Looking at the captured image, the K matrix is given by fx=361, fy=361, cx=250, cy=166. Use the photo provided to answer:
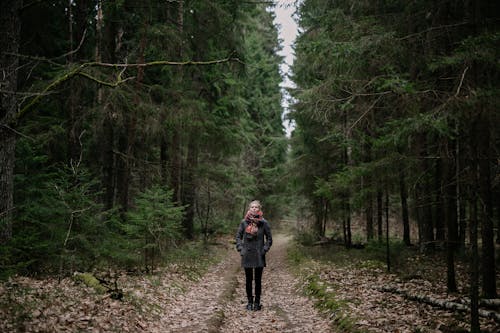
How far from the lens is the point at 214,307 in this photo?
25.8 ft

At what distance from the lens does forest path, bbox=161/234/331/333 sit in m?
6.57

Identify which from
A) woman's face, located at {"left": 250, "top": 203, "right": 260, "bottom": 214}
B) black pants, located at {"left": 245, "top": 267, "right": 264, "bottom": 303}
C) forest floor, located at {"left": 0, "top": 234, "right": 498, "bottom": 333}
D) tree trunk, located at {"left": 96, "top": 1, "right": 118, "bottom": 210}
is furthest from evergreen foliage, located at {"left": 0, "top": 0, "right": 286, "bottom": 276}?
black pants, located at {"left": 245, "top": 267, "right": 264, "bottom": 303}

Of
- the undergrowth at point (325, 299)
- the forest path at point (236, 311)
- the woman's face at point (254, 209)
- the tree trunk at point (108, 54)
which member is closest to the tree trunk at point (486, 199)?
the undergrowth at point (325, 299)

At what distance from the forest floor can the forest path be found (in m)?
0.02

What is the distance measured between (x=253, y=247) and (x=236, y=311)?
4.64 feet

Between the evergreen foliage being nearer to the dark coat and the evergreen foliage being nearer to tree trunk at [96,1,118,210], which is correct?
tree trunk at [96,1,118,210]

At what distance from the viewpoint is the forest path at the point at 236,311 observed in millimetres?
6570

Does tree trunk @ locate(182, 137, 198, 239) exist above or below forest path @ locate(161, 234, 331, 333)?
above

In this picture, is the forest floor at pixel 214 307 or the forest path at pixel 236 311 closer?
the forest floor at pixel 214 307

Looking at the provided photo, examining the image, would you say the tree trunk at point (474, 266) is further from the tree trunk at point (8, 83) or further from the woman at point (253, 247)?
the tree trunk at point (8, 83)

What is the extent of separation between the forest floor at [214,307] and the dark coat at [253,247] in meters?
1.05

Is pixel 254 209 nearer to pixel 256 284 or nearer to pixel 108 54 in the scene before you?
pixel 256 284

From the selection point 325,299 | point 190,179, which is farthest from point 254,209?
point 190,179

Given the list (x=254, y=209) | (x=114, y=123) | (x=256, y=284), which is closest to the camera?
(x=256, y=284)
